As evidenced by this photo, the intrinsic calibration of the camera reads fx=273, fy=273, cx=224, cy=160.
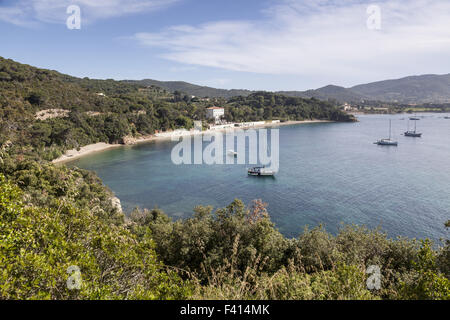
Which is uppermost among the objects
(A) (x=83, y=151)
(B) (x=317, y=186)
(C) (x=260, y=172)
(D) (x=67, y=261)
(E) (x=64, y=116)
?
(E) (x=64, y=116)

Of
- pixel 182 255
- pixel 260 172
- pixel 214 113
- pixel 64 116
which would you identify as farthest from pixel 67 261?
pixel 214 113

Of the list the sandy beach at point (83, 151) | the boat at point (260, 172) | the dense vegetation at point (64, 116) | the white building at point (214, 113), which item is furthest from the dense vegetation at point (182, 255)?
the white building at point (214, 113)

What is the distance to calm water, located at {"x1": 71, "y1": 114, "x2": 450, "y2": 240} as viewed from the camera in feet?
62.9

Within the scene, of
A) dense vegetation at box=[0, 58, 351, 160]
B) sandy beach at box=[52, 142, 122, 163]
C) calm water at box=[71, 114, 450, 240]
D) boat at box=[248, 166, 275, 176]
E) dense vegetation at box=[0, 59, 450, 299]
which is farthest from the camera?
dense vegetation at box=[0, 58, 351, 160]

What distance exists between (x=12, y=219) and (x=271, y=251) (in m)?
7.10

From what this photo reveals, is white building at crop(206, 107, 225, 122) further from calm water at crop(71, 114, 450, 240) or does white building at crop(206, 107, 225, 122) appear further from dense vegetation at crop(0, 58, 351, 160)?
calm water at crop(71, 114, 450, 240)

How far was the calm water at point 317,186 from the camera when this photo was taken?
1917cm

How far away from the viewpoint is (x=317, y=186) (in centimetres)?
2656

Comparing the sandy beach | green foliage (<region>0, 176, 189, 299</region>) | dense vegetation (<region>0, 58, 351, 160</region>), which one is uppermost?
dense vegetation (<region>0, 58, 351, 160</region>)

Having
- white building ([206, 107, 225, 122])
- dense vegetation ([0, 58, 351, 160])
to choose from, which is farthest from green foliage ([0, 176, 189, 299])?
white building ([206, 107, 225, 122])

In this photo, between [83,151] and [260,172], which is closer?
[260,172]

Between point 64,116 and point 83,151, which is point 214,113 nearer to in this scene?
point 64,116

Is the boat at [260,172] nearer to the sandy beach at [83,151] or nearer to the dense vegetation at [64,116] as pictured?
the sandy beach at [83,151]

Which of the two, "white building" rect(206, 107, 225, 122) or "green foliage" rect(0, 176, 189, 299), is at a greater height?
"white building" rect(206, 107, 225, 122)
